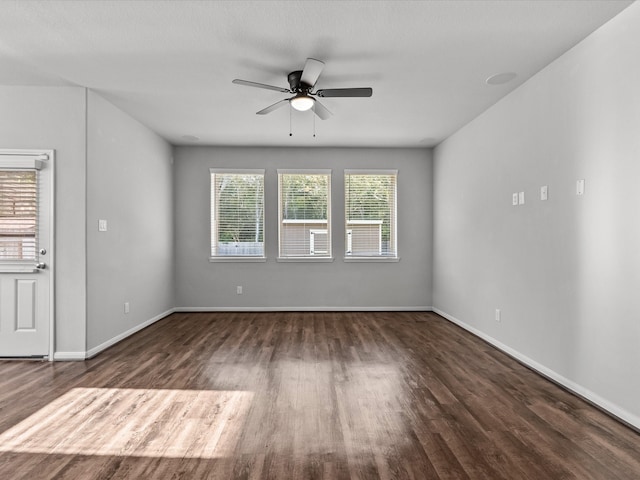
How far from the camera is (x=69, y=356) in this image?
12.8 ft

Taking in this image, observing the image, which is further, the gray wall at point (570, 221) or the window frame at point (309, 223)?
the window frame at point (309, 223)

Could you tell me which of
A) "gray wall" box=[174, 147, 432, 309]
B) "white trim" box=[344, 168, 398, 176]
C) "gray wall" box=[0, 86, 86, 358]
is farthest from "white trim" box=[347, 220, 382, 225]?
"gray wall" box=[0, 86, 86, 358]

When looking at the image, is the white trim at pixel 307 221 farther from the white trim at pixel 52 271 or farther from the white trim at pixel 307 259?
the white trim at pixel 52 271

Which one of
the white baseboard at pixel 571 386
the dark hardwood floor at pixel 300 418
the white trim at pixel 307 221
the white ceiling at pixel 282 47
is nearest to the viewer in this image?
the dark hardwood floor at pixel 300 418

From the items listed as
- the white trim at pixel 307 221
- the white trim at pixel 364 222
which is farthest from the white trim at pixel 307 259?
the white trim at pixel 364 222

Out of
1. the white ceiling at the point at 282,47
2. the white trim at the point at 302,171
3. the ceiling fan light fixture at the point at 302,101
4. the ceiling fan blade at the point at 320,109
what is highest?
the white ceiling at the point at 282,47

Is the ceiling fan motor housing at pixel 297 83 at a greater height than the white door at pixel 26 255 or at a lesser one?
greater

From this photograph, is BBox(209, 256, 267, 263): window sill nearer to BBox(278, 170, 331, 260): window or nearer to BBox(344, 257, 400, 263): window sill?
BBox(278, 170, 331, 260): window

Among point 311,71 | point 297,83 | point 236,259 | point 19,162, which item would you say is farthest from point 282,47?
point 236,259

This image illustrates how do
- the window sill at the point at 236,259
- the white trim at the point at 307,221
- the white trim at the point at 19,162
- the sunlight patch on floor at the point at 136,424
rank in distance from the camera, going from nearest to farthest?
the sunlight patch on floor at the point at 136,424
the white trim at the point at 19,162
the window sill at the point at 236,259
the white trim at the point at 307,221

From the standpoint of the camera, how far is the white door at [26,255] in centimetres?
388

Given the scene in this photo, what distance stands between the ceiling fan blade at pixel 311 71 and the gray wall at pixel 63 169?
240 cm

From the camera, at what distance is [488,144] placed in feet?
15.1

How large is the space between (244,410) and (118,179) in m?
3.27
